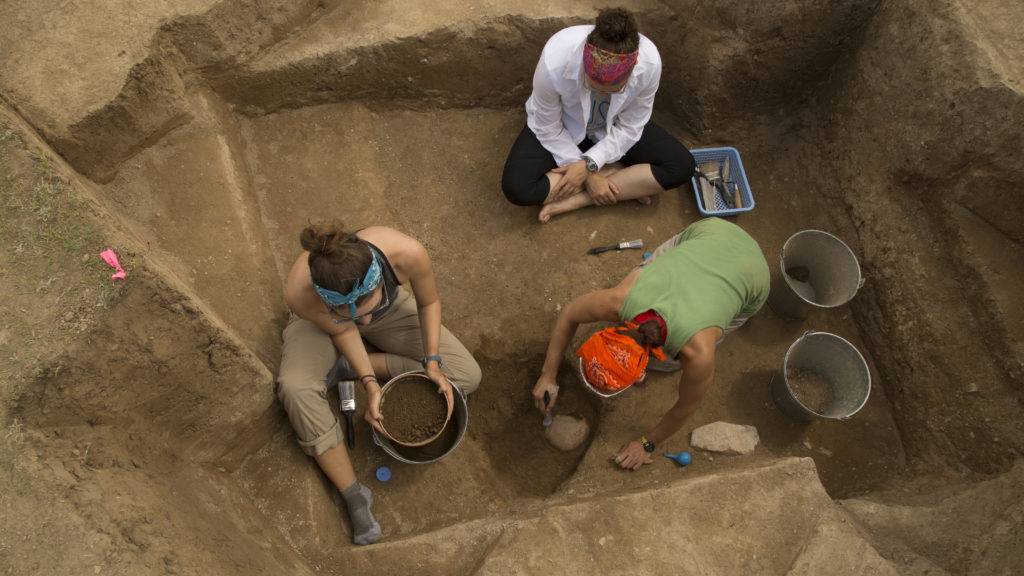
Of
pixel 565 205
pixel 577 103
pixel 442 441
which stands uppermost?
pixel 577 103

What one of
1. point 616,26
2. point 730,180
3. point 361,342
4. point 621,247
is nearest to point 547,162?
point 621,247

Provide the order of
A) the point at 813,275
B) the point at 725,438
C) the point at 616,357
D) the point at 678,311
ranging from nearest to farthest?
the point at 616,357 → the point at 678,311 → the point at 725,438 → the point at 813,275

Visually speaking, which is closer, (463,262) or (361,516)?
(361,516)

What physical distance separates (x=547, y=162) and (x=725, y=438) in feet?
5.30

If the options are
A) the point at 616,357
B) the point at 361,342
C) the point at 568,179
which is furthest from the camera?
the point at 568,179

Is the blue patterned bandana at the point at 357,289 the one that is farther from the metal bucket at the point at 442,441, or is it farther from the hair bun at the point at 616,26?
the hair bun at the point at 616,26

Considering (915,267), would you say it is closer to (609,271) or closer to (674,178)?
(674,178)

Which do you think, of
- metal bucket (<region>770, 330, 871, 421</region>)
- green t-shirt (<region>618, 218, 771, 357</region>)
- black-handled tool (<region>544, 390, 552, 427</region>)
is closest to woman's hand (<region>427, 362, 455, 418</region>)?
black-handled tool (<region>544, 390, 552, 427</region>)

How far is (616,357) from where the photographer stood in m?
1.98

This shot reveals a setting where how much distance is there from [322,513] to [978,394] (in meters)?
2.88

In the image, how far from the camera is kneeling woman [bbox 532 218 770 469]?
2.01m

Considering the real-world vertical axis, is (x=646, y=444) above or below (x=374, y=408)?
below

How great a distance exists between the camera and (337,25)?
315cm

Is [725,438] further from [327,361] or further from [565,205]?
[327,361]
